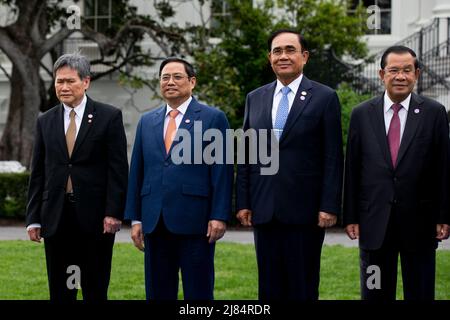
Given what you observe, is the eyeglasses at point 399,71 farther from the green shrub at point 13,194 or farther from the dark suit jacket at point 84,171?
the green shrub at point 13,194

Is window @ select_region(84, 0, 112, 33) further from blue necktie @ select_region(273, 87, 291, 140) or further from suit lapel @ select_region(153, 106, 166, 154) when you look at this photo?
blue necktie @ select_region(273, 87, 291, 140)

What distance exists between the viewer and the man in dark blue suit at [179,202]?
7059 millimetres

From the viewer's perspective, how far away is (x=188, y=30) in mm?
21078

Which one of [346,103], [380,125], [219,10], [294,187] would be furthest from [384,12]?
[294,187]

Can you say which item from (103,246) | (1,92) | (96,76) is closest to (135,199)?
(103,246)

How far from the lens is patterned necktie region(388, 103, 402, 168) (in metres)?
7.09

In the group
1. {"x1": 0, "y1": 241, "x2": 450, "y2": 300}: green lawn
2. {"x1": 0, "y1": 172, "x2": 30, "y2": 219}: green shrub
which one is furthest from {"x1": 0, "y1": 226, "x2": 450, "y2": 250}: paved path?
{"x1": 0, "y1": 172, "x2": 30, "y2": 219}: green shrub

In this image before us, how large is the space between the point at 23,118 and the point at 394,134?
1423 centimetres

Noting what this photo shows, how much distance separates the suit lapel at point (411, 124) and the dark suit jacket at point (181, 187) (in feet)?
4.07

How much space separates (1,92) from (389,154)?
20.3 metres

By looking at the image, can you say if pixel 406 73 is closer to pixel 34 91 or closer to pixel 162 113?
pixel 162 113

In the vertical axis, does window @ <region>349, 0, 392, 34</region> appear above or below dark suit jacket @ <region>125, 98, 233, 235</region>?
above

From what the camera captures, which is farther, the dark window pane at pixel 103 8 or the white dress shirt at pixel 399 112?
the dark window pane at pixel 103 8

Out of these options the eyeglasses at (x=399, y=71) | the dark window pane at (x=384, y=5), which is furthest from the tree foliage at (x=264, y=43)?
the eyeglasses at (x=399, y=71)
